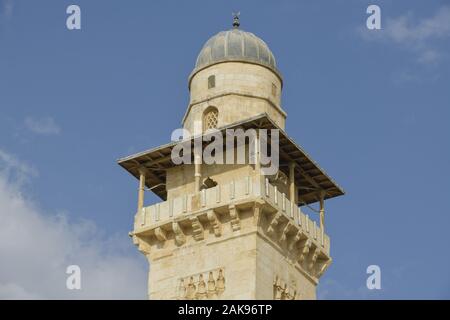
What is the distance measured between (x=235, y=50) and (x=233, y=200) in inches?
338

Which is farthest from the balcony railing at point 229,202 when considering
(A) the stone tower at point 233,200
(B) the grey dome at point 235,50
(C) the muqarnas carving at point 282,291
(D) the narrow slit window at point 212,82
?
(B) the grey dome at point 235,50

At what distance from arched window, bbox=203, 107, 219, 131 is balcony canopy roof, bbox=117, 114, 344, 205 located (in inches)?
85.7

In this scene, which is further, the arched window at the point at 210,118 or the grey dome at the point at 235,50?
the grey dome at the point at 235,50

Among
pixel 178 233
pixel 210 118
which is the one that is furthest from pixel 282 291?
pixel 210 118

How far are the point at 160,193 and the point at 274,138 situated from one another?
7.07 meters

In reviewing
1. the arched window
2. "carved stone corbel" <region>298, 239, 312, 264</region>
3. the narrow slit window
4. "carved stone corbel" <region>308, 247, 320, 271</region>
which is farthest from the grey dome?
"carved stone corbel" <region>308, 247, 320, 271</region>

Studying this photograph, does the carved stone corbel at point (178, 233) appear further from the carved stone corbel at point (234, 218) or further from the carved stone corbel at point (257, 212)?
the carved stone corbel at point (257, 212)

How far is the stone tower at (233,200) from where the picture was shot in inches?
1682

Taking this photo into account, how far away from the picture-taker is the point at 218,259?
42969mm

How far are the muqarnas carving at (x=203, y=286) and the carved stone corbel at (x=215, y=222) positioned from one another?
1.57 m

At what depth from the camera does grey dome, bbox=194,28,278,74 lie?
48375 mm

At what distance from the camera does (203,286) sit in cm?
4278
